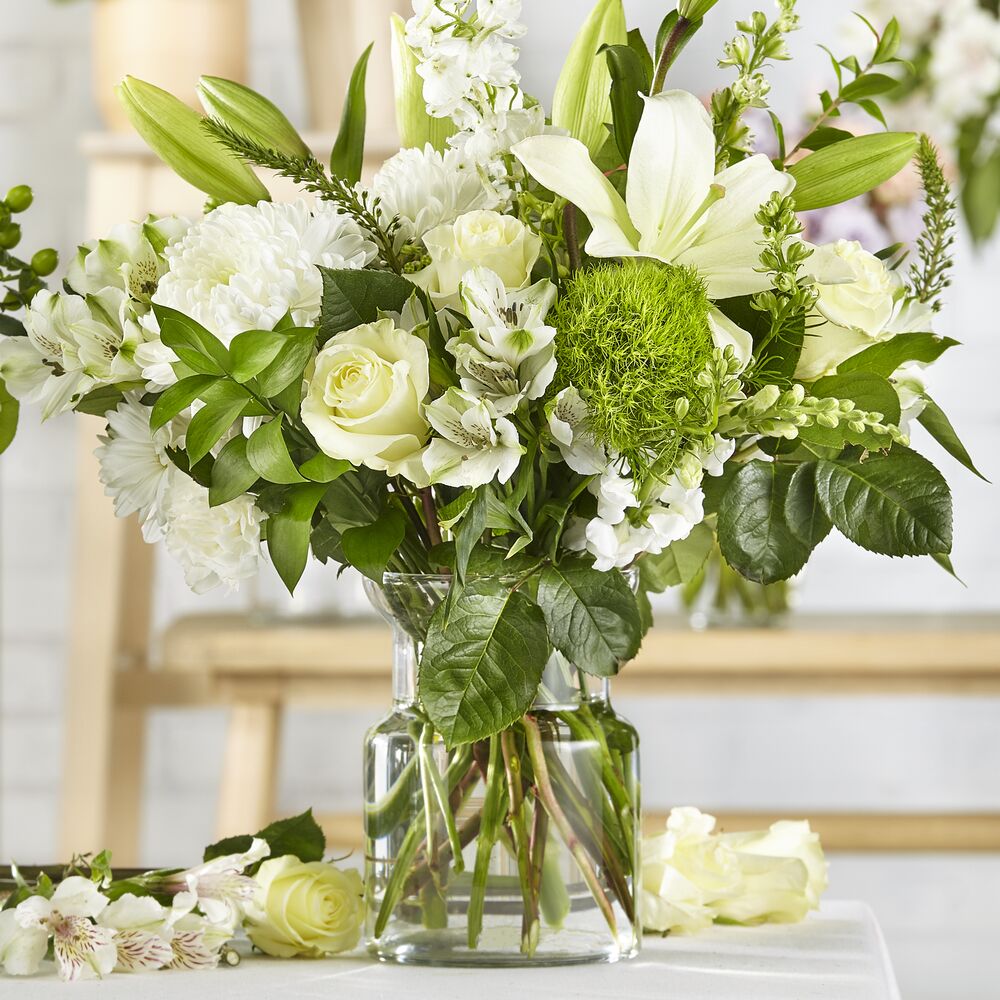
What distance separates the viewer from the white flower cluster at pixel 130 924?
61cm

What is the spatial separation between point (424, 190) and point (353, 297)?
0.07 meters

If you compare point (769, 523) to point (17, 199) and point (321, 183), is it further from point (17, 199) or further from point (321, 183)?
point (17, 199)

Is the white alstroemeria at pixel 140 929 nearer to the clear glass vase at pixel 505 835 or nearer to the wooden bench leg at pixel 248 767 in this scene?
the clear glass vase at pixel 505 835

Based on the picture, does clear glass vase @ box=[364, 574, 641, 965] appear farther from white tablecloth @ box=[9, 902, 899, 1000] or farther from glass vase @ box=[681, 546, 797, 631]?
glass vase @ box=[681, 546, 797, 631]

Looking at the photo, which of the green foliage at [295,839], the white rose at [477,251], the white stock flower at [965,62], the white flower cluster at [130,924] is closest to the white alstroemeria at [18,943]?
the white flower cluster at [130,924]

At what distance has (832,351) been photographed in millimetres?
593

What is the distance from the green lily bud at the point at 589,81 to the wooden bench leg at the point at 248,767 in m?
1.03

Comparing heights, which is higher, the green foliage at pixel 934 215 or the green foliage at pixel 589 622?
the green foliage at pixel 934 215

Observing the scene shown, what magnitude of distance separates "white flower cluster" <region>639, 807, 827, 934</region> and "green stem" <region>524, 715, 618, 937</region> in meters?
0.09

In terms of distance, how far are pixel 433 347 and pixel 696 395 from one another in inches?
4.4

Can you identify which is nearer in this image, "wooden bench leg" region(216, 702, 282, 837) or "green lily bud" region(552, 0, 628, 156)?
"green lily bud" region(552, 0, 628, 156)

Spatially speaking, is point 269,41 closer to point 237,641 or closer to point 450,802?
point 237,641

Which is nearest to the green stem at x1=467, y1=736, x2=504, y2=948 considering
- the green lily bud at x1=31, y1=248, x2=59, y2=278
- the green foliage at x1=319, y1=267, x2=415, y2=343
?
the green foliage at x1=319, y1=267, x2=415, y2=343

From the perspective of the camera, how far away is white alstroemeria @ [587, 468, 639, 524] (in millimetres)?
554
